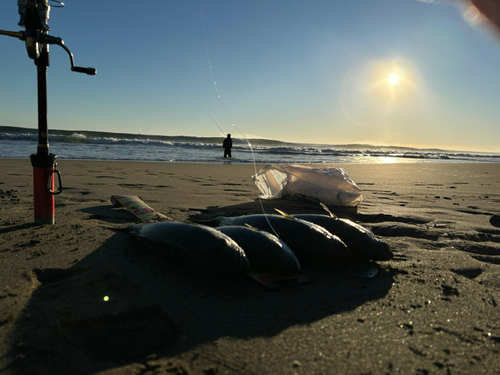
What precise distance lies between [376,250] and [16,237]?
2729 millimetres

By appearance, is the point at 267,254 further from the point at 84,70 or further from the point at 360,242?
the point at 84,70

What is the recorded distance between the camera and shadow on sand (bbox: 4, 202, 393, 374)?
1467mm

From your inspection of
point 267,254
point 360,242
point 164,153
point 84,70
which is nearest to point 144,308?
point 267,254

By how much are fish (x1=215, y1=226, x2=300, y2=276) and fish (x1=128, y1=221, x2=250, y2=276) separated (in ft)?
0.35

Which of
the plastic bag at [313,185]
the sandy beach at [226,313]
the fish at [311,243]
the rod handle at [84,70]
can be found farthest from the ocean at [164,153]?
the sandy beach at [226,313]

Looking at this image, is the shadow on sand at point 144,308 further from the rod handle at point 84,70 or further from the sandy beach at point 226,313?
the rod handle at point 84,70

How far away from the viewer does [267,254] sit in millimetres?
2236

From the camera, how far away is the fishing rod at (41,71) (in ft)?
9.05

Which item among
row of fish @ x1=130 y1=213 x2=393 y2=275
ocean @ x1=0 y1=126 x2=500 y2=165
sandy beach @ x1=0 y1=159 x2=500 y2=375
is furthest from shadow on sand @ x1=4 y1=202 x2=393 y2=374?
ocean @ x1=0 y1=126 x2=500 y2=165

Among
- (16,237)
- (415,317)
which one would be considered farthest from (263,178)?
(415,317)

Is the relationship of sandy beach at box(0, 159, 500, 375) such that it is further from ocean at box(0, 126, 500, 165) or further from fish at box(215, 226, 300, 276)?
ocean at box(0, 126, 500, 165)

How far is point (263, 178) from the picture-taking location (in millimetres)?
5887

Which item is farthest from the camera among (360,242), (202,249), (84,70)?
(84,70)

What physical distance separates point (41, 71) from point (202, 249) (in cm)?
212
